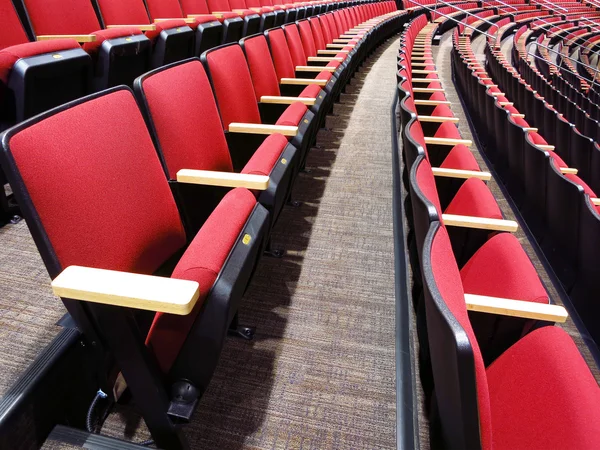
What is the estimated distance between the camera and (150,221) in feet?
0.79

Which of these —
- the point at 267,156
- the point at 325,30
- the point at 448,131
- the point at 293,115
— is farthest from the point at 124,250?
the point at 325,30

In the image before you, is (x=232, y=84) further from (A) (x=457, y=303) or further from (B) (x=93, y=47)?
(A) (x=457, y=303)

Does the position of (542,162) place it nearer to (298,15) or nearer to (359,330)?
(359,330)

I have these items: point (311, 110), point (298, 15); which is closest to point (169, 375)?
point (311, 110)

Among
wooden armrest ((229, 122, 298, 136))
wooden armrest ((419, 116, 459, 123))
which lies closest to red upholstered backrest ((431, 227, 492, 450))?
wooden armrest ((229, 122, 298, 136))

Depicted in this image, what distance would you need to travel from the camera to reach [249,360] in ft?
0.94

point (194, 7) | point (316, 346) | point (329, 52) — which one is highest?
point (194, 7)

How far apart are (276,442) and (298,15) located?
1.01 metres

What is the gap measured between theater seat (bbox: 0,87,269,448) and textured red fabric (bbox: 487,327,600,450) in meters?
0.13

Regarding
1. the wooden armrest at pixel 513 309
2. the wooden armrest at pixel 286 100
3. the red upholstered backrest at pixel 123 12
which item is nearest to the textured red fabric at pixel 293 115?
the wooden armrest at pixel 286 100

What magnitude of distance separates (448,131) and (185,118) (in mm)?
278

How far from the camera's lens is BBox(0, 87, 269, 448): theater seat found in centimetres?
17

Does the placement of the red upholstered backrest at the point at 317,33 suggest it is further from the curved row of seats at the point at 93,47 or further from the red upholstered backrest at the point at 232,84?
the red upholstered backrest at the point at 232,84

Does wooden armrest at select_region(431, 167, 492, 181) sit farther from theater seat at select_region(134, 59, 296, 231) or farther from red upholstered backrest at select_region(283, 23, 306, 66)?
red upholstered backrest at select_region(283, 23, 306, 66)
